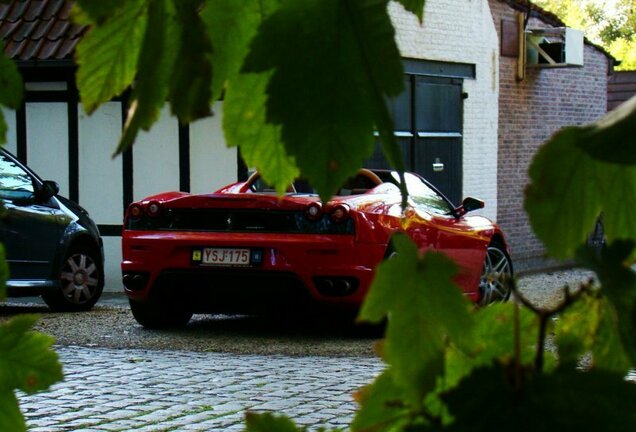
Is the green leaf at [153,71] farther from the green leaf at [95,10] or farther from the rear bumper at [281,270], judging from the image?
the rear bumper at [281,270]

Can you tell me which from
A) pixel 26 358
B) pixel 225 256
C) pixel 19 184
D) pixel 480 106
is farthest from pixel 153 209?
pixel 480 106

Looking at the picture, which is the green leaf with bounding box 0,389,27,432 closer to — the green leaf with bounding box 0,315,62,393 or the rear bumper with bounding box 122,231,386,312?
the green leaf with bounding box 0,315,62,393

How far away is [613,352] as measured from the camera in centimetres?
70

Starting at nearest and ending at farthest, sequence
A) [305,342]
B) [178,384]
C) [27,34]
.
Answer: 1. [178,384]
2. [305,342]
3. [27,34]

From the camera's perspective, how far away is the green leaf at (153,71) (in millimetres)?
771

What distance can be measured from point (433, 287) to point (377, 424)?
3.4 inches

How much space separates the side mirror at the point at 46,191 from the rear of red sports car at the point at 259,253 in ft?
7.60

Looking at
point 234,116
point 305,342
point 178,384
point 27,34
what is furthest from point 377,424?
point 27,34

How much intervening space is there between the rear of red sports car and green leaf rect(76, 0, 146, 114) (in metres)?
8.13

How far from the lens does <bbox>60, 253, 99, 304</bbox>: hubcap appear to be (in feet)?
39.6

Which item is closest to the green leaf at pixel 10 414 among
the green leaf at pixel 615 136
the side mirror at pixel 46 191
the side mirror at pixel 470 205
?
the green leaf at pixel 615 136

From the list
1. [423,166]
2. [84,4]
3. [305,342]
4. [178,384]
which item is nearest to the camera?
[84,4]

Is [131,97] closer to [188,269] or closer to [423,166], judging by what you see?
[188,269]

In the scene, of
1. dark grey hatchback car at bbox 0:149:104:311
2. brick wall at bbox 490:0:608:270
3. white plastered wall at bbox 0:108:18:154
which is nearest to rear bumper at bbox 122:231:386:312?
dark grey hatchback car at bbox 0:149:104:311
